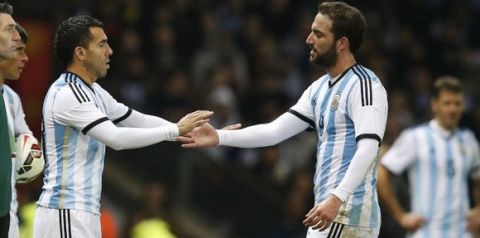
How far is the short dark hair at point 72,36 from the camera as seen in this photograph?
7.51 metres

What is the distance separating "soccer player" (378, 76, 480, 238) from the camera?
955 cm

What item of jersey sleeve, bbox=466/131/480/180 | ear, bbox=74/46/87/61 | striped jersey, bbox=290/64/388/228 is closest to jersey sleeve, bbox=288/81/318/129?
striped jersey, bbox=290/64/388/228

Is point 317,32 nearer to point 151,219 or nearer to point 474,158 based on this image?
point 474,158

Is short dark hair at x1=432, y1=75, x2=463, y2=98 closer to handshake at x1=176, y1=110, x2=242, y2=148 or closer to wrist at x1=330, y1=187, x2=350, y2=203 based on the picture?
handshake at x1=176, y1=110, x2=242, y2=148

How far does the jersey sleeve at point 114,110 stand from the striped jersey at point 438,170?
2.57 m

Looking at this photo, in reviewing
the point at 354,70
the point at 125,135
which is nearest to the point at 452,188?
the point at 354,70

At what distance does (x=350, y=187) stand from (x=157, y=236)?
4.70 meters

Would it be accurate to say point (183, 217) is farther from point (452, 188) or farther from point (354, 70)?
point (354, 70)

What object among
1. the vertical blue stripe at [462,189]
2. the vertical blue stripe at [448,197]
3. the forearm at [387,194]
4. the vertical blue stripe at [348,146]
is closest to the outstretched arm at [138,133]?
the vertical blue stripe at [348,146]

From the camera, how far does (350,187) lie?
23.0ft

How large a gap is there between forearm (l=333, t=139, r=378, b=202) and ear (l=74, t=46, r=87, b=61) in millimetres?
1767

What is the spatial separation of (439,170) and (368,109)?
2.59 m

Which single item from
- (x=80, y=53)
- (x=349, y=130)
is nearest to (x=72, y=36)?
(x=80, y=53)

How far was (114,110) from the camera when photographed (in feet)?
26.0
